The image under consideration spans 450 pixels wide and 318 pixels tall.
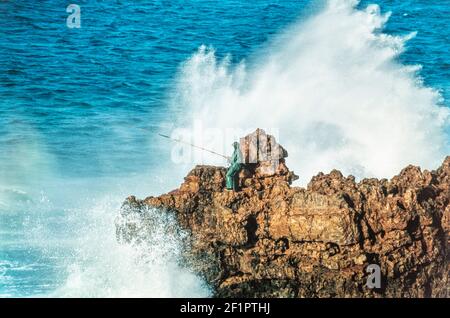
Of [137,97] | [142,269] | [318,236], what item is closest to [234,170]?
[318,236]

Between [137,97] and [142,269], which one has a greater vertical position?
[137,97]

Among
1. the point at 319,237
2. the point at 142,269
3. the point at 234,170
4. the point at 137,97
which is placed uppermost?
the point at 137,97

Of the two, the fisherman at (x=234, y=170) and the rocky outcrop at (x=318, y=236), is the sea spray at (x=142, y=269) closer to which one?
the rocky outcrop at (x=318, y=236)

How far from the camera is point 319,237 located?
2189cm

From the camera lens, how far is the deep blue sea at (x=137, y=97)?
2584 cm

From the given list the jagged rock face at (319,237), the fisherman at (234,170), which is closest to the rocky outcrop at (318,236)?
the jagged rock face at (319,237)

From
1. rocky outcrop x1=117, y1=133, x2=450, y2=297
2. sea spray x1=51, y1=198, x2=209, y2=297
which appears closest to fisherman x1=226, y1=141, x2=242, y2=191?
rocky outcrop x1=117, y1=133, x2=450, y2=297

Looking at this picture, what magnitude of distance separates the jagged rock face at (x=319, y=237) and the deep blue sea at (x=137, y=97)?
1.09 metres

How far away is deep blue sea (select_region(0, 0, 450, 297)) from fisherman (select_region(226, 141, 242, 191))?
88.9 inches

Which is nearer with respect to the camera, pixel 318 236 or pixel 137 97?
pixel 318 236

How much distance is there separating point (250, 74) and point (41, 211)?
10.9 meters

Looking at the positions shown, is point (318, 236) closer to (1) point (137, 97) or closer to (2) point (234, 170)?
(2) point (234, 170)

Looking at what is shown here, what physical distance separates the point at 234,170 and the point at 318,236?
266cm

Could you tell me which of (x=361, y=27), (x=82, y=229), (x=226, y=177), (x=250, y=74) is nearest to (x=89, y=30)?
(x=250, y=74)
